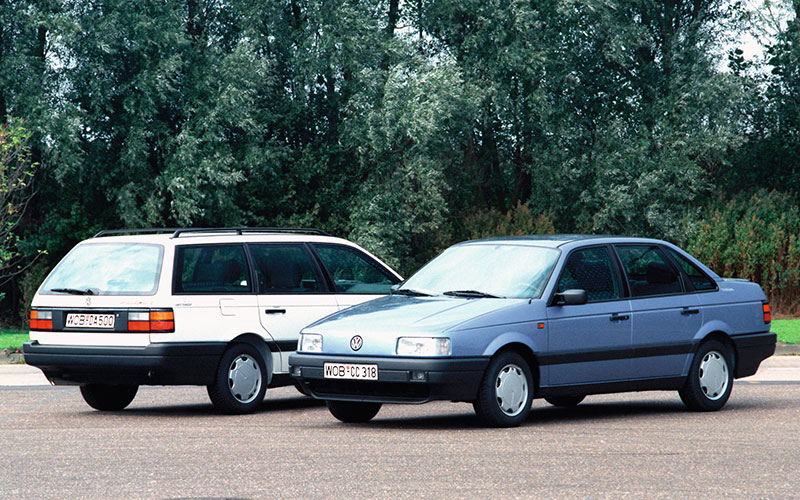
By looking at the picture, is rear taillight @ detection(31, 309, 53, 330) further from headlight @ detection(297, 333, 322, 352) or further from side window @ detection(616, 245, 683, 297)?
side window @ detection(616, 245, 683, 297)

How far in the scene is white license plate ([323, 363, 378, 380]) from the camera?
998cm

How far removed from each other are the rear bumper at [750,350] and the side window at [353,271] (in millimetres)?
3442

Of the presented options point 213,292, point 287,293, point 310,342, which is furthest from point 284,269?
point 310,342

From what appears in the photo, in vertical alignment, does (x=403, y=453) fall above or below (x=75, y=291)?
below

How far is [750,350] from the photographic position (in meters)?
12.0

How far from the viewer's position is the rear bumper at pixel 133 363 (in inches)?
438

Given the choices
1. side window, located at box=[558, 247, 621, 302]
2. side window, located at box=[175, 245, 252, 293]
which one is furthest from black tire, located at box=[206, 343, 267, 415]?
side window, located at box=[558, 247, 621, 302]

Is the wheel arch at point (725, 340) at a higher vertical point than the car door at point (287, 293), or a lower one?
lower

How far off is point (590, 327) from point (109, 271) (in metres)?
4.35

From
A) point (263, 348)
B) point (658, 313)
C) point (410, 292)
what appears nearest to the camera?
point (410, 292)

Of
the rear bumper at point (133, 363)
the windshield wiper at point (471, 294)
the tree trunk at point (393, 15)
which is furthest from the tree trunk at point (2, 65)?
the windshield wiper at point (471, 294)

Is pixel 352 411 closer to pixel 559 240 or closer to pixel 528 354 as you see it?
pixel 528 354

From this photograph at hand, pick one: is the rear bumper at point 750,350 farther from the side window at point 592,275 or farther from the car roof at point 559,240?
the side window at point 592,275


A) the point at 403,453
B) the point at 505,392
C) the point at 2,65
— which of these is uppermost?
the point at 2,65
